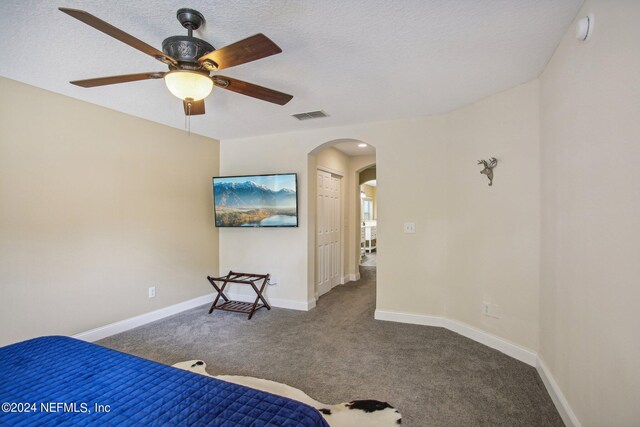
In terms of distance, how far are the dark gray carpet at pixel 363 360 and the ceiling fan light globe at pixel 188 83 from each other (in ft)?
7.08

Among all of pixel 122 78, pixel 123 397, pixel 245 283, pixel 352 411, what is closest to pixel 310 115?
pixel 122 78

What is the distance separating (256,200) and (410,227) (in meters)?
2.10

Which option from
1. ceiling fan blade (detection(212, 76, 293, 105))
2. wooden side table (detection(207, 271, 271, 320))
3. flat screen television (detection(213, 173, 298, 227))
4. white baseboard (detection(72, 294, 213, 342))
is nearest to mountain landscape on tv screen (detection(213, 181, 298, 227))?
flat screen television (detection(213, 173, 298, 227))

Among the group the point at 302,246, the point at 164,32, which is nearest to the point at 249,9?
the point at 164,32

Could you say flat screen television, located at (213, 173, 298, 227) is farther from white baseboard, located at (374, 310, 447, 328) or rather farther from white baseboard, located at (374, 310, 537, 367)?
white baseboard, located at (374, 310, 537, 367)

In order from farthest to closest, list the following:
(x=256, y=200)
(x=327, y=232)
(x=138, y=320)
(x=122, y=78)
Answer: (x=327, y=232) → (x=256, y=200) → (x=138, y=320) → (x=122, y=78)

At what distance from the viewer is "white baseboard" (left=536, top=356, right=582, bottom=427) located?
69.9 inches

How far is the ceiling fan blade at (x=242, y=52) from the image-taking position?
1.49 metres

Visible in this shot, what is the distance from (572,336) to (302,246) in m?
2.99

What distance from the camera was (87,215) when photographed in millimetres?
3121

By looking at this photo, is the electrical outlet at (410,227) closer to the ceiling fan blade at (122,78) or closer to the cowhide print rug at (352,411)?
the cowhide print rug at (352,411)

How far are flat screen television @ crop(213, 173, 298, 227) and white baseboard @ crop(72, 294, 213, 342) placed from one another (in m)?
1.15

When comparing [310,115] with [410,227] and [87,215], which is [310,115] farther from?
[87,215]

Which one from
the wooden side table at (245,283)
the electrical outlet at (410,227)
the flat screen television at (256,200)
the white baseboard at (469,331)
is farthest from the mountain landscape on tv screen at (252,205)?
the white baseboard at (469,331)
